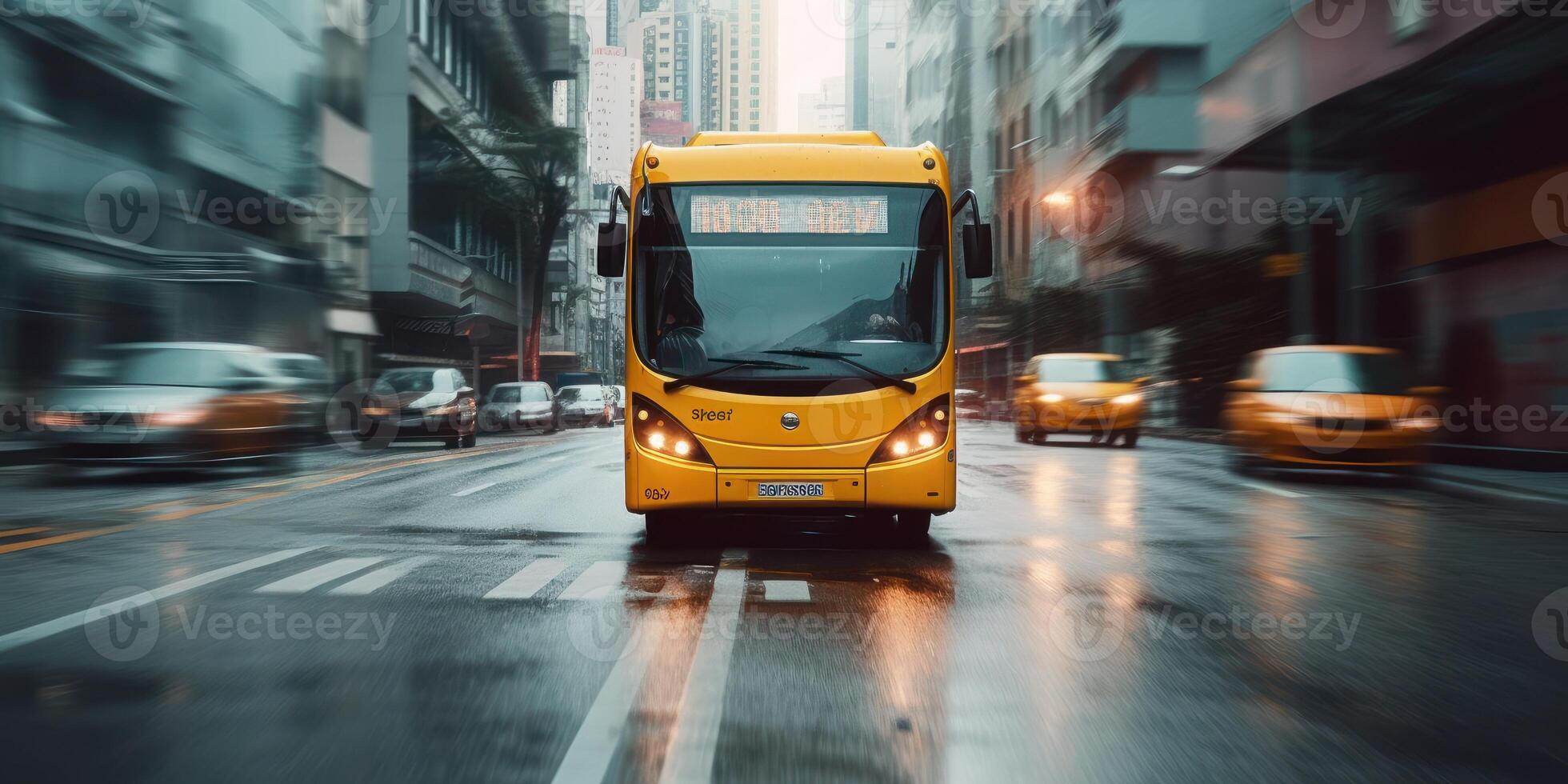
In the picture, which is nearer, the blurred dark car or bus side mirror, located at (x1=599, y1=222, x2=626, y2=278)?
bus side mirror, located at (x1=599, y1=222, x2=626, y2=278)

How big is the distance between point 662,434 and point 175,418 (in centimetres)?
A: 882

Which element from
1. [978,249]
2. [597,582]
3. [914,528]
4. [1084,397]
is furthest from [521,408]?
[597,582]

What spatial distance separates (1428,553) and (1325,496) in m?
5.37

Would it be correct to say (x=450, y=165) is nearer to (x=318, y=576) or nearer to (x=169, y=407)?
(x=169, y=407)

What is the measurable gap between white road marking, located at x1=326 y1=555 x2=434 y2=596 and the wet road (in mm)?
39

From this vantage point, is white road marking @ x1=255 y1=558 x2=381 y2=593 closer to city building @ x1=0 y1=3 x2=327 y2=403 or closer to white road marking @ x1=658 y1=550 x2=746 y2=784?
white road marking @ x1=658 y1=550 x2=746 y2=784

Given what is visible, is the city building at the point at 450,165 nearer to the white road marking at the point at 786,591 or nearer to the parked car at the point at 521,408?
the parked car at the point at 521,408

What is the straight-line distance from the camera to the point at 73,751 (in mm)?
4012

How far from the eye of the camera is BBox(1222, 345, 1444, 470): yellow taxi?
15555 mm

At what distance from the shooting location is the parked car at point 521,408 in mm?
35750

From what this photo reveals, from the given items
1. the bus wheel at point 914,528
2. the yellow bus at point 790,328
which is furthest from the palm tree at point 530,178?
the bus wheel at point 914,528

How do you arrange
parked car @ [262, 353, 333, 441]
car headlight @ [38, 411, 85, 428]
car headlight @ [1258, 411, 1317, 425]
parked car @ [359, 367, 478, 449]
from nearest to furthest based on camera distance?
car headlight @ [38, 411, 85, 428]
car headlight @ [1258, 411, 1317, 425]
parked car @ [262, 353, 333, 441]
parked car @ [359, 367, 478, 449]

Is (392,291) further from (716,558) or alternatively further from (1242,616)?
(1242,616)

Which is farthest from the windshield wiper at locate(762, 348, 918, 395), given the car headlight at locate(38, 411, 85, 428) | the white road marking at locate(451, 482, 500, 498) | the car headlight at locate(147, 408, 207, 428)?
the car headlight at locate(38, 411, 85, 428)
